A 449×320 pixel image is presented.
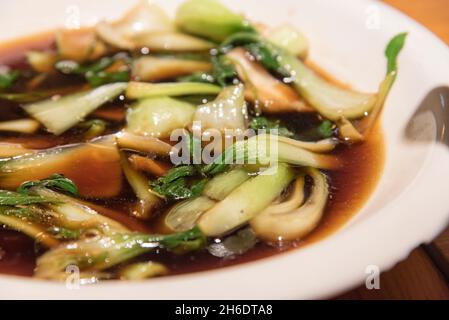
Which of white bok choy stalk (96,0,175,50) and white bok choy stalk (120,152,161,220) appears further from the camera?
white bok choy stalk (96,0,175,50)

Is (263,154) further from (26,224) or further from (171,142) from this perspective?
(26,224)

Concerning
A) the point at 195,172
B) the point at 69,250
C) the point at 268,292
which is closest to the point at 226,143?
the point at 195,172

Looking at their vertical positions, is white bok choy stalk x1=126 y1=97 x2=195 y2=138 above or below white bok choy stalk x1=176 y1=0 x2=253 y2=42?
below

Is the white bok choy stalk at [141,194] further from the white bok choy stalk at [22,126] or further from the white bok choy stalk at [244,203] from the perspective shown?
the white bok choy stalk at [22,126]

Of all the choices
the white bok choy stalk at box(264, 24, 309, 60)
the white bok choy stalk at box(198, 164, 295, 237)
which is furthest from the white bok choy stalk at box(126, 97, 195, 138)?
the white bok choy stalk at box(264, 24, 309, 60)

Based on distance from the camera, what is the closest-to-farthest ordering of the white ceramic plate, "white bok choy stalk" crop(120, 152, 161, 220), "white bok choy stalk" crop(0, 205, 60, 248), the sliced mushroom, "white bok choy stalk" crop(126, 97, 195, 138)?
the white ceramic plate
"white bok choy stalk" crop(0, 205, 60, 248)
"white bok choy stalk" crop(120, 152, 161, 220)
"white bok choy stalk" crop(126, 97, 195, 138)
the sliced mushroom

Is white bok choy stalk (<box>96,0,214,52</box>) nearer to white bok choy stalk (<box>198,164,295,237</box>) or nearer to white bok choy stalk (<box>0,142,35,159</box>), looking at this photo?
white bok choy stalk (<box>0,142,35,159</box>)
